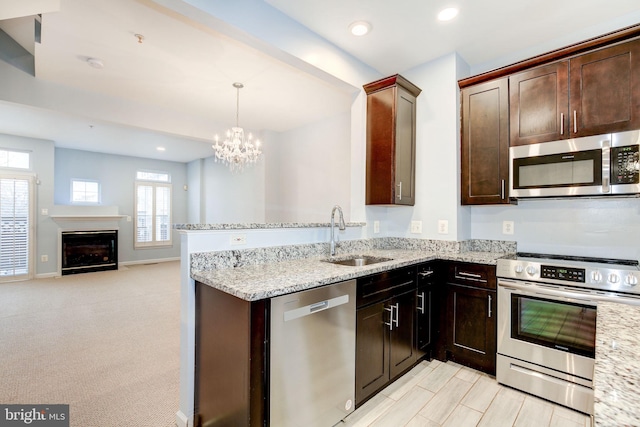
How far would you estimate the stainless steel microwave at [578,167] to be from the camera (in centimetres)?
205

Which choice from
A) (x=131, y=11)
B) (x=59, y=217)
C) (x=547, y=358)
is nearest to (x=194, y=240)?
(x=131, y=11)

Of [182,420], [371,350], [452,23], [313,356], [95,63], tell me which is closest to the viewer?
[313,356]

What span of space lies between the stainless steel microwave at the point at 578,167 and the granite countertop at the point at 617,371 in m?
1.64

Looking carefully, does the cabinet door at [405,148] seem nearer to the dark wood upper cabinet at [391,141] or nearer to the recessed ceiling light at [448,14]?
the dark wood upper cabinet at [391,141]

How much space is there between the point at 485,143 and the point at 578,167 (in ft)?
2.31

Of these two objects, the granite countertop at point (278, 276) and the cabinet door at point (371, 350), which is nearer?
the granite countertop at point (278, 276)

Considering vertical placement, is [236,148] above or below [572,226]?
above

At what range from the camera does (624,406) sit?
49 cm

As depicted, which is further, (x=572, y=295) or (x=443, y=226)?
(x=443, y=226)

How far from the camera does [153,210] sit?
7.95 meters

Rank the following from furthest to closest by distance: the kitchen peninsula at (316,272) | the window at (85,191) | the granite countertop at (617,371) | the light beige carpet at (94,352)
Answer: the window at (85,191) < the light beige carpet at (94,352) < the kitchen peninsula at (316,272) < the granite countertop at (617,371)

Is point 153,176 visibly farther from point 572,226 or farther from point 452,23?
point 572,226

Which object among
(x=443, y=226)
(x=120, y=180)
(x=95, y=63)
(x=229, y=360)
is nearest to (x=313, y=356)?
(x=229, y=360)

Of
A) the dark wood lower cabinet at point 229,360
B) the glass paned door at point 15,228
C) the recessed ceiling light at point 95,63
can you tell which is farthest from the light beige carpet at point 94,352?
the recessed ceiling light at point 95,63
